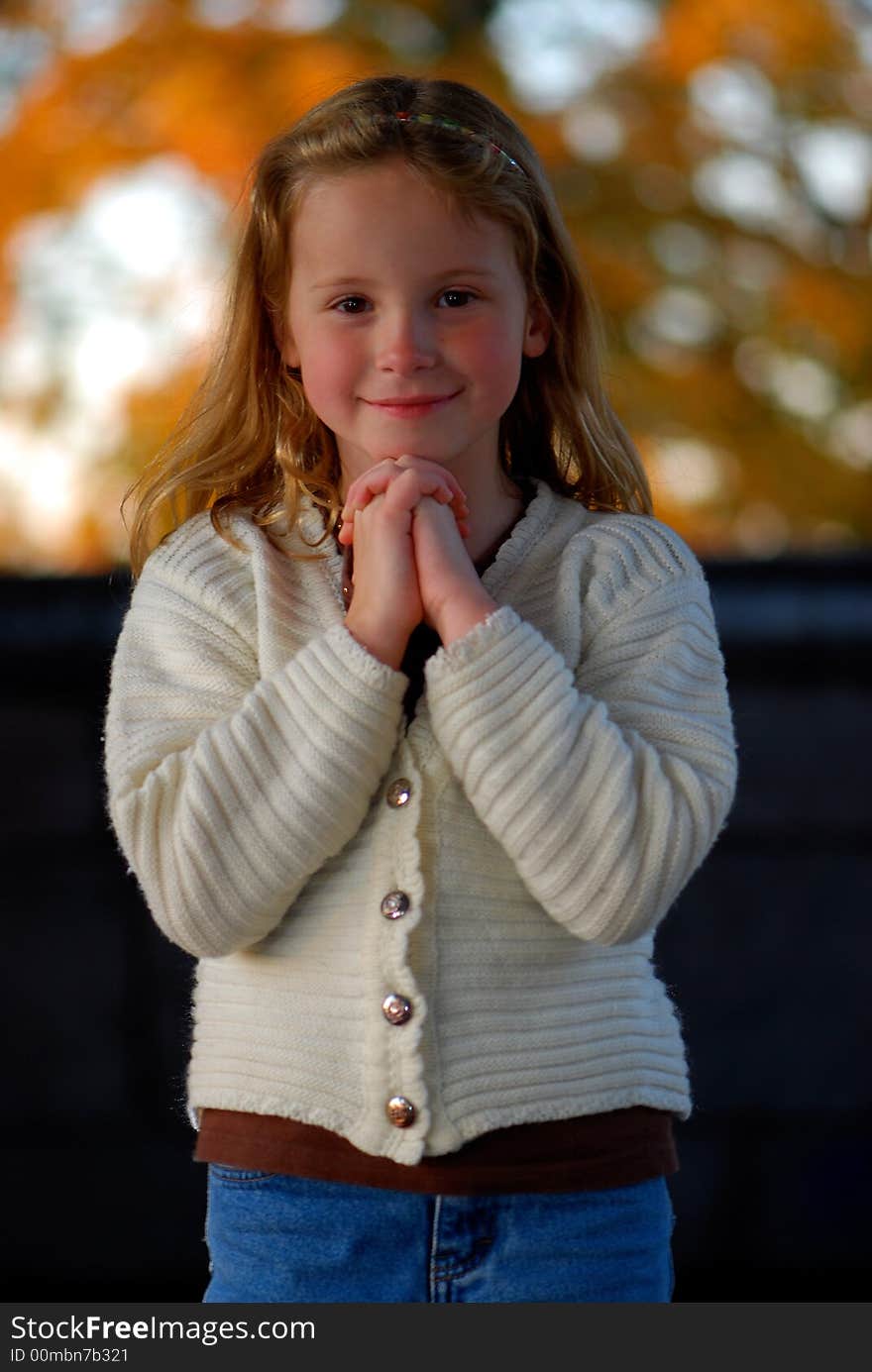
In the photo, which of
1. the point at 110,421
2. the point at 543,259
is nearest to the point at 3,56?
the point at 110,421

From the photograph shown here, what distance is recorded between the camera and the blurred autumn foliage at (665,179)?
6566mm

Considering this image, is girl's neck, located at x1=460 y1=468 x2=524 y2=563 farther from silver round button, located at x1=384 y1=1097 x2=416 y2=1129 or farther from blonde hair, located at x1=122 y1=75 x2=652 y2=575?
silver round button, located at x1=384 y1=1097 x2=416 y2=1129

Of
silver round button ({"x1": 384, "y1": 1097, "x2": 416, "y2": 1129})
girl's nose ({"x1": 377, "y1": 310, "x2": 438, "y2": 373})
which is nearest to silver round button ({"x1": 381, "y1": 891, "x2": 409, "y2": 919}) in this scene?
silver round button ({"x1": 384, "y1": 1097, "x2": 416, "y2": 1129})

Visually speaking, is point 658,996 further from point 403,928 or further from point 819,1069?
point 819,1069

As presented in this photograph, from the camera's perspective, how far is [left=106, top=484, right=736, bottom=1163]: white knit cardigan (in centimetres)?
160

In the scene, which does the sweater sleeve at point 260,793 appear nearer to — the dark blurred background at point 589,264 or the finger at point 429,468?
the finger at point 429,468

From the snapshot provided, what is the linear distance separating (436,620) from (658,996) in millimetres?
457

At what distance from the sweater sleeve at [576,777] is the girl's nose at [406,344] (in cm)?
26

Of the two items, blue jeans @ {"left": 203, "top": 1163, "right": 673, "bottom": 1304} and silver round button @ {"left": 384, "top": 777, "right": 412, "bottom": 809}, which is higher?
silver round button @ {"left": 384, "top": 777, "right": 412, "bottom": 809}

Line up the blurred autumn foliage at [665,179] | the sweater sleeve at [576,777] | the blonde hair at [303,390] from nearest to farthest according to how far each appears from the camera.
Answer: the sweater sleeve at [576,777], the blonde hair at [303,390], the blurred autumn foliage at [665,179]

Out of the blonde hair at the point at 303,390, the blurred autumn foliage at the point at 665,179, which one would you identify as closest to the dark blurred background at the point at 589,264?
the blurred autumn foliage at the point at 665,179

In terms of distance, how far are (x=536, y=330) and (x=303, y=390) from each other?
26 centimetres

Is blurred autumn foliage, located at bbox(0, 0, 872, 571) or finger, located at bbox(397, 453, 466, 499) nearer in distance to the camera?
finger, located at bbox(397, 453, 466, 499)

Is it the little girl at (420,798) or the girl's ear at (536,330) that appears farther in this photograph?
the girl's ear at (536,330)
